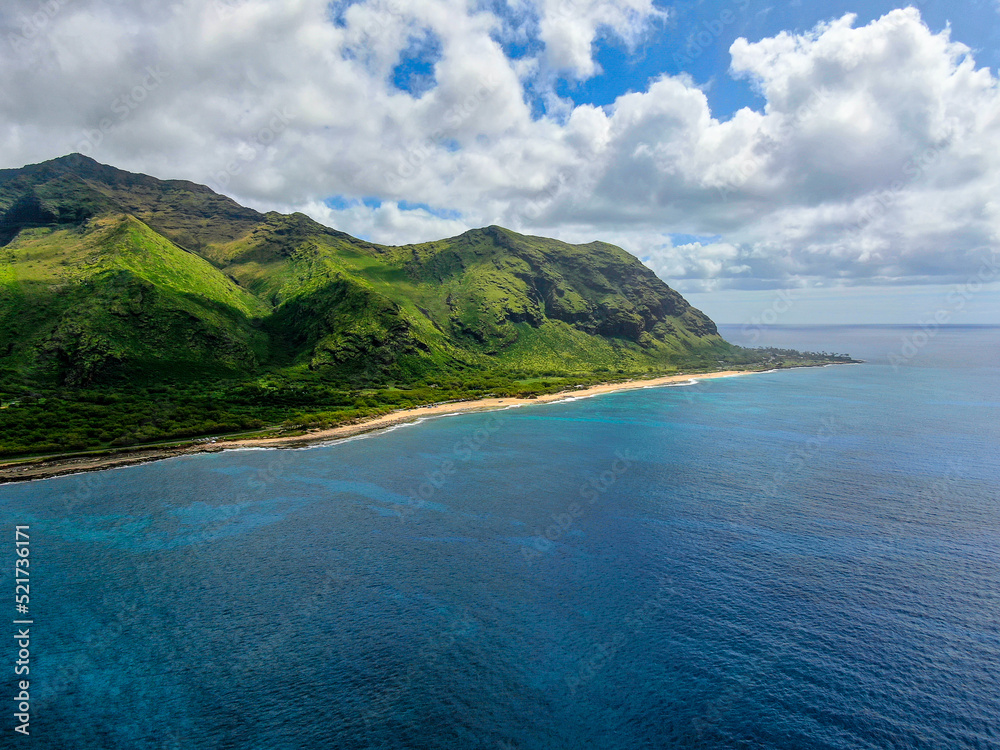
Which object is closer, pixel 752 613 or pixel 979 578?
pixel 752 613

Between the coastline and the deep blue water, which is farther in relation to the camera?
the coastline

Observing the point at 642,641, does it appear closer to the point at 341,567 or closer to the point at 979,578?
the point at 341,567

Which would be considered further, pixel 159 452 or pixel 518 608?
pixel 159 452

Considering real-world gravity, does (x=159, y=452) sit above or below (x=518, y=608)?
above

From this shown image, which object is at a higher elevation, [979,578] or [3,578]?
[979,578]

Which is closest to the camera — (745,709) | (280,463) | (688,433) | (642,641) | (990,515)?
(745,709)

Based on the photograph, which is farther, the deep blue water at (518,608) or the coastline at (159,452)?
the coastline at (159,452)

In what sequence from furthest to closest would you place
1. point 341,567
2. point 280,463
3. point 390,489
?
point 280,463, point 390,489, point 341,567

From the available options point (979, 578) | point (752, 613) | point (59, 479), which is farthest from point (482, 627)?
point (59, 479)
